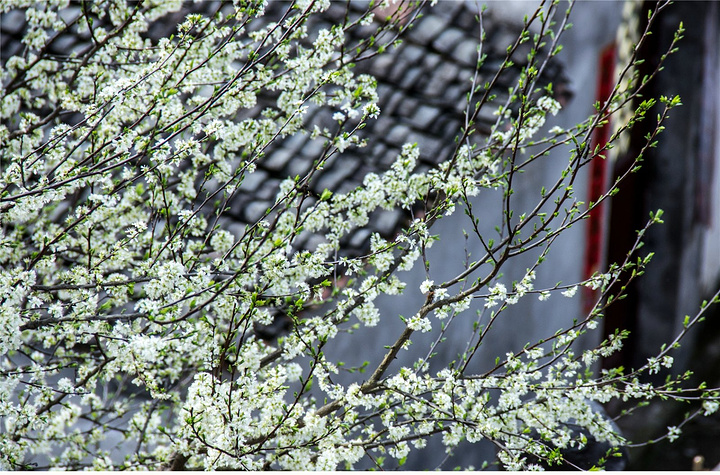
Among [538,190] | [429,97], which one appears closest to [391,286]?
[429,97]

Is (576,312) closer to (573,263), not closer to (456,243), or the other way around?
(573,263)

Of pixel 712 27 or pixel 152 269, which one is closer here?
pixel 152 269

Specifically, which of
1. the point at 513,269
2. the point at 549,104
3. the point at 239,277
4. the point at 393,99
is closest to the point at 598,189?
the point at 513,269

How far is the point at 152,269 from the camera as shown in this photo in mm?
2701

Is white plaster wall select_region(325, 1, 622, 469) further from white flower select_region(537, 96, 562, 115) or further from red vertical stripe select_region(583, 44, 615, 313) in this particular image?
white flower select_region(537, 96, 562, 115)

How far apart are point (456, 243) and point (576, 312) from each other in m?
2.20

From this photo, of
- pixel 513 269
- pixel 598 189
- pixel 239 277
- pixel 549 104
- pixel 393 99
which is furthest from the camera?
pixel 598 189

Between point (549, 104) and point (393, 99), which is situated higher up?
point (393, 99)

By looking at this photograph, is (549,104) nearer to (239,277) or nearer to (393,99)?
(239,277)

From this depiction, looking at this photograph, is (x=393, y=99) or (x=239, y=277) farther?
(x=393, y=99)

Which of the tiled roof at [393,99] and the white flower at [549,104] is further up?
the tiled roof at [393,99]

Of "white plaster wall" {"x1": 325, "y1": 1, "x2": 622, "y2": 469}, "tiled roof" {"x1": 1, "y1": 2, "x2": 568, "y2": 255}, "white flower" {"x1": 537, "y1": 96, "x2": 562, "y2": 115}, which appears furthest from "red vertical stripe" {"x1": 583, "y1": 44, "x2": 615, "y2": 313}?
"white flower" {"x1": 537, "y1": 96, "x2": 562, "y2": 115}

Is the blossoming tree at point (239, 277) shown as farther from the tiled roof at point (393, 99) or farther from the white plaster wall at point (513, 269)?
the white plaster wall at point (513, 269)

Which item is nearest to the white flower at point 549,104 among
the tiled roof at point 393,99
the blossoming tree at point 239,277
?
the blossoming tree at point 239,277
